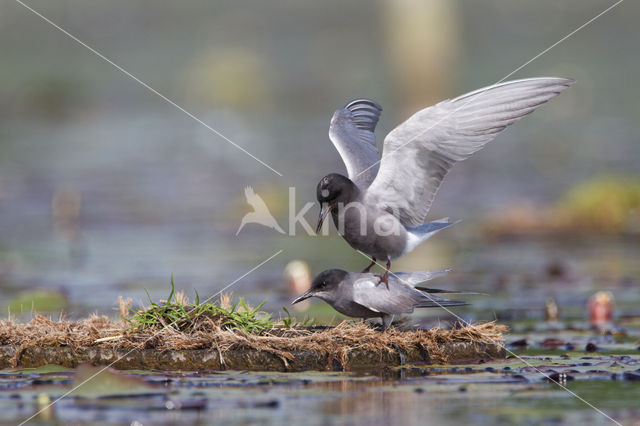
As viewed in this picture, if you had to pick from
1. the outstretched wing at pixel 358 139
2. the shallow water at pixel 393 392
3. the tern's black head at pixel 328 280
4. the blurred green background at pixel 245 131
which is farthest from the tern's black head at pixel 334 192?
the blurred green background at pixel 245 131

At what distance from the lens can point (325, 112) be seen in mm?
41531

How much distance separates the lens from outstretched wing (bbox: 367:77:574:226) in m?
8.34

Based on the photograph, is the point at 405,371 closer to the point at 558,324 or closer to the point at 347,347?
→ the point at 347,347

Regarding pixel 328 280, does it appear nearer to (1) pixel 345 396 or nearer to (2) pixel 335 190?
(2) pixel 335 190

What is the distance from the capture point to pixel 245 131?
35.3 m

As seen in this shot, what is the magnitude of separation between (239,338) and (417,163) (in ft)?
6.33

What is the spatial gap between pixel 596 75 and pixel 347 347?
43610mm

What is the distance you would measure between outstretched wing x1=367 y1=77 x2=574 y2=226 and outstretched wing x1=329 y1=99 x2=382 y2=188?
0.50 metres

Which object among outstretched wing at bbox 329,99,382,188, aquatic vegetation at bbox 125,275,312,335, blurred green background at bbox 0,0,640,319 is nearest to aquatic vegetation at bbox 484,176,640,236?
blurred green background at bbox 0,0,640,319

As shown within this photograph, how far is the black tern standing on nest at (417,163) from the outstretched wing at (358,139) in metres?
0.43

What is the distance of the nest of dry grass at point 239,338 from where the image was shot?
802 cm

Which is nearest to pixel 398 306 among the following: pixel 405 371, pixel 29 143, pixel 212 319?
pixel 405 371

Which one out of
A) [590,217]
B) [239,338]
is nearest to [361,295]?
[239,338]

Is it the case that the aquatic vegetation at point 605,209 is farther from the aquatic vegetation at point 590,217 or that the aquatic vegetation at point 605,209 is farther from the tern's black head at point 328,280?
the tern's black head at point 328,280
